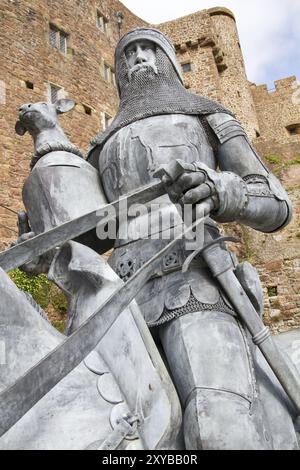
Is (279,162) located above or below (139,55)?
above

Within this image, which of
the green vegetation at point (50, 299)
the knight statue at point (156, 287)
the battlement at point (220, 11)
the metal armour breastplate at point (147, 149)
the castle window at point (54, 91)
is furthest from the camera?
the battlement at point (220, 11)

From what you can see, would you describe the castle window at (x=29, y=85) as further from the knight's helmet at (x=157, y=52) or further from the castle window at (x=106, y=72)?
the knight's helmet at (x=157, y=52)

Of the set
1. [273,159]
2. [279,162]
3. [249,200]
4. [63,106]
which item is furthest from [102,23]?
[249,200]

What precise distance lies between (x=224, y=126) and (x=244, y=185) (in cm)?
49

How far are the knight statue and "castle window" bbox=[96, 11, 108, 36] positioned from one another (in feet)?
86.1

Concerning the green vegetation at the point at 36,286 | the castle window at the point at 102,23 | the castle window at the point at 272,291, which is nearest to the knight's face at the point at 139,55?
the green vegetation at the point at 36,286

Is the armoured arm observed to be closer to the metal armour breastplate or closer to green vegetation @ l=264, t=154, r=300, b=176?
the metal armour breastplate

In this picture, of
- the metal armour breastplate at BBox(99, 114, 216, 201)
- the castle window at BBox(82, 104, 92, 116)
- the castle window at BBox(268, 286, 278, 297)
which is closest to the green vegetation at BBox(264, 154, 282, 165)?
the castle window at BBox(82, 104, 92, 116)

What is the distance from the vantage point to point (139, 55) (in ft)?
10.9

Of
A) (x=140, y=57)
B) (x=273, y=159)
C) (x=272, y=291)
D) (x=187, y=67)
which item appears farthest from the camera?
Answer: (x=187, y=67)

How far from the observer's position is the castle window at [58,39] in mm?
24609

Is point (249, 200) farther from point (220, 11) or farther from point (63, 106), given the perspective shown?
point (220, 11)

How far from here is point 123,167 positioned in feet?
9.75
